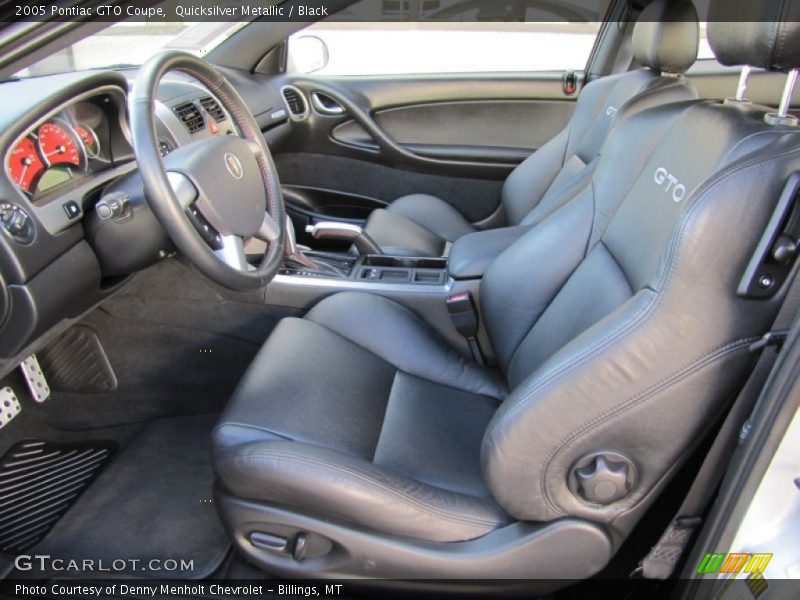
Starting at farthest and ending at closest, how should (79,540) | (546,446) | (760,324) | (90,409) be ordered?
(90,409), (79,540), (546,446), (760,324)

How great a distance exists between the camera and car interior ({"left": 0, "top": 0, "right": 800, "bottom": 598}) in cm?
91

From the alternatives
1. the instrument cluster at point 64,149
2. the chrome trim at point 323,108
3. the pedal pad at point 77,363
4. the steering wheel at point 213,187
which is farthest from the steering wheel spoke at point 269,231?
the chrome trim at point 323,108

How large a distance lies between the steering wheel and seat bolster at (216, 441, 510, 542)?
1.10ft

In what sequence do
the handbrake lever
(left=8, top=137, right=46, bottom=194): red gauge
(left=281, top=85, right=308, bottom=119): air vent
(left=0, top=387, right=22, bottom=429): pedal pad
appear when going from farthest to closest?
(left=281, top=85, right=308, bottom=119): air vent → the handbrake lever → (left=0, top=387, right=22, bottom=429): pedal pad → (left=8, top=137, right=46, bottom=194): red gauge

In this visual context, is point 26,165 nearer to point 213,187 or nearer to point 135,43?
point 213,187

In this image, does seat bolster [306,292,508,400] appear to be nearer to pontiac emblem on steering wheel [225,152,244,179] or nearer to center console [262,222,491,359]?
center console [262,222,491,359]

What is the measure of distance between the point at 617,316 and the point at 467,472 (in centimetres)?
43

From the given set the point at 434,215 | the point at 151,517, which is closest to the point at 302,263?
the point at 151,517

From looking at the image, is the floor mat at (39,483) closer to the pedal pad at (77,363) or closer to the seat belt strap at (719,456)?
the pedal pad at (77,363)

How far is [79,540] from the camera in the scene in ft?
4.96

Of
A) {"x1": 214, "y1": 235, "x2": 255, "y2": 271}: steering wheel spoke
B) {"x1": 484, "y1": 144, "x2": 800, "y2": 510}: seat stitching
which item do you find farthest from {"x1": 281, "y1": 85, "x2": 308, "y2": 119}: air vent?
{"x1": 484, "y1": 144, "x2": 800, "y2": 510}: seat stitching

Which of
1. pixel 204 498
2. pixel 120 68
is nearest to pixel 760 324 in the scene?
pixel 204 498

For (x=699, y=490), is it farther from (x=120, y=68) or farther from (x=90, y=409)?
(x=120, y=68)

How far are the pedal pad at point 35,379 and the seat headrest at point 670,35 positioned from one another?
5.40ft
